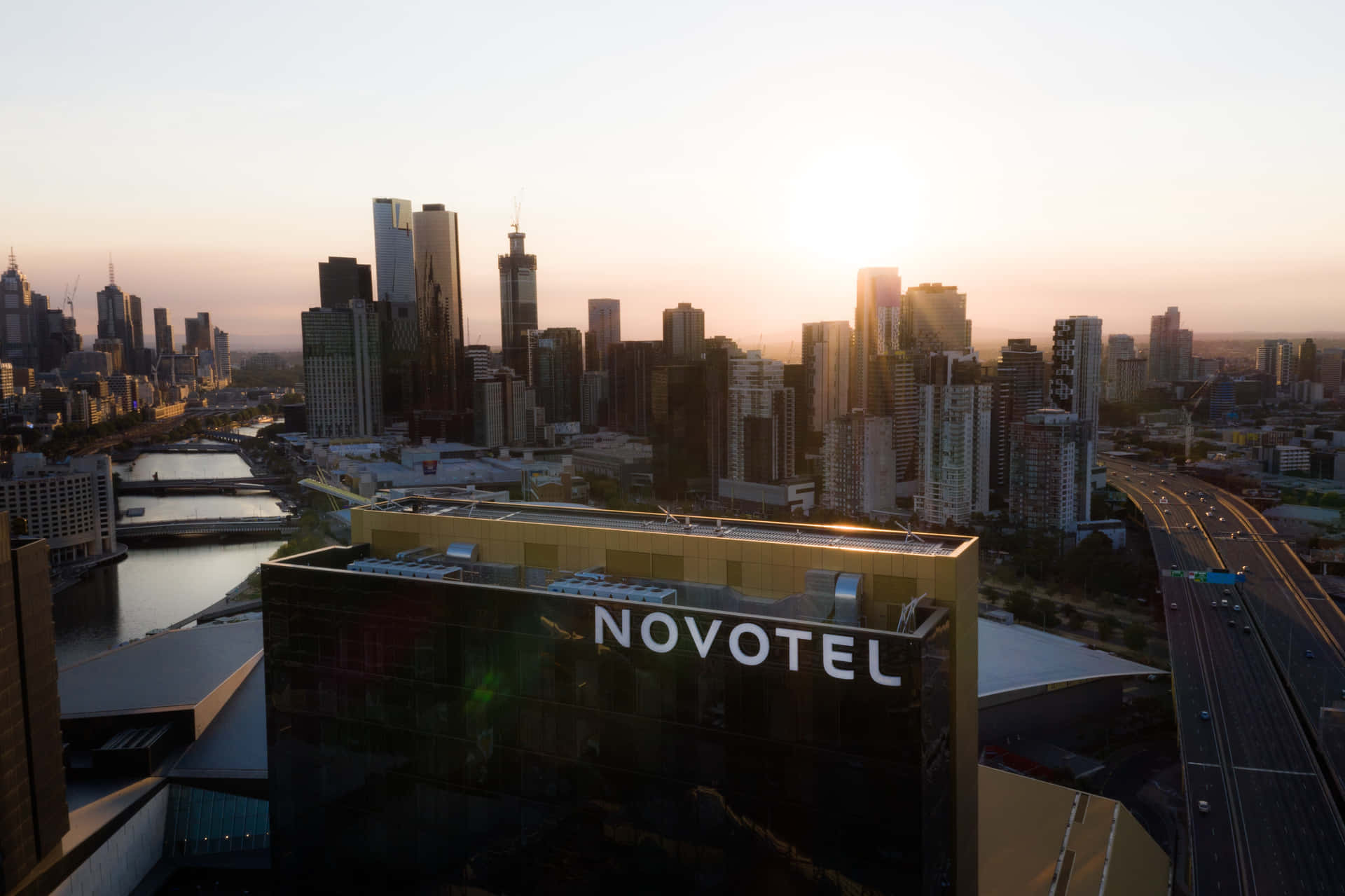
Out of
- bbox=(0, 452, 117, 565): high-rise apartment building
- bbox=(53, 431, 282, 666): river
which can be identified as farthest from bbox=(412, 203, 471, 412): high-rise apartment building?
bbox=(0, 452, 117, 565): high-rise apartment building

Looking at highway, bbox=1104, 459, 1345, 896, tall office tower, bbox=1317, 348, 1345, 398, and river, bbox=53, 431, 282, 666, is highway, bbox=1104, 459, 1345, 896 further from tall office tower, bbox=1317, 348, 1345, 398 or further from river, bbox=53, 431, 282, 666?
river, bbox=53, 431, 282, 666

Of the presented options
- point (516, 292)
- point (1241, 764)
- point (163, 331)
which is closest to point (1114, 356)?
point (1241, 764)

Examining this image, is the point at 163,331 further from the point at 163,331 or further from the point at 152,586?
the point at 152,586

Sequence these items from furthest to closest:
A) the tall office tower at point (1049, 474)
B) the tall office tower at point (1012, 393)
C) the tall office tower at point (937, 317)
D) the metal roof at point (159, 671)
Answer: the tall office tower at point (937, 317) → the tall office tower at point (1012, 393) → the tall office tower at point (1049, 474) → the metal roof at point (159, 671)

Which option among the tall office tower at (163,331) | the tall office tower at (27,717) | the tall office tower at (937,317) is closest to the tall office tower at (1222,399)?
the tall office tower at (937,317)

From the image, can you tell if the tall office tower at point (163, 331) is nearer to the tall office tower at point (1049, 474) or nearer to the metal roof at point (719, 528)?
the tall office tower at point (1049, 474)

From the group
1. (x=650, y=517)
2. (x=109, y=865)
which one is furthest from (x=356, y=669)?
(x=109, y=865)
